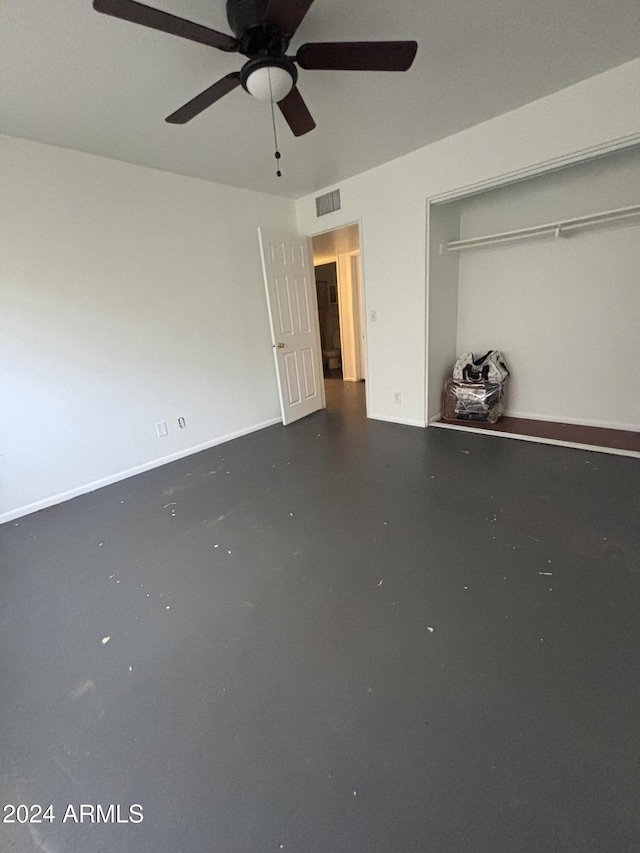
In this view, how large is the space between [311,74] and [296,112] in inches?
11.1

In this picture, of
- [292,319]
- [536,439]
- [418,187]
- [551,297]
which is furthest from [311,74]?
[536,439]

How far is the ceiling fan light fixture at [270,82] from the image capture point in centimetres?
154

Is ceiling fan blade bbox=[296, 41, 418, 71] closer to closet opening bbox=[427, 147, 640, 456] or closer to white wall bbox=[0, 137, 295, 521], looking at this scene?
closet opening bbox=[427, 147, 640, 456]

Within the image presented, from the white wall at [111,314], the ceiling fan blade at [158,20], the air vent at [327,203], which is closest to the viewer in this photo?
the ceiling fan blade at [158,20]

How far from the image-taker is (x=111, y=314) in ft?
9.51

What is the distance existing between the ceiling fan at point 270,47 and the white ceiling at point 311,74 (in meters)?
0.23

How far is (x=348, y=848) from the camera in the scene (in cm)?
90

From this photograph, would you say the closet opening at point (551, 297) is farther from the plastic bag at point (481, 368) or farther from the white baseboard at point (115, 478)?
the white baseboard at point (115, 478)

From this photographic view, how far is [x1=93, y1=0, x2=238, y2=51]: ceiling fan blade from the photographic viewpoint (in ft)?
3.89

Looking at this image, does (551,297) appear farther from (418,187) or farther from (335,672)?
(335,672)

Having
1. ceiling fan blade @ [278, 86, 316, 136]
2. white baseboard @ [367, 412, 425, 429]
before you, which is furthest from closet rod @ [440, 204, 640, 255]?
ceiling fan blade @ [278, 86, 316, 136]

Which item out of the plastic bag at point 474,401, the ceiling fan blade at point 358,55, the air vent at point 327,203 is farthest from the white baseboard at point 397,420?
the ceiling fan blade at point 358,55

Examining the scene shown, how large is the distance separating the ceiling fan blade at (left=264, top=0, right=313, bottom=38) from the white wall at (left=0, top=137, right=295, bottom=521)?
2.05 meters

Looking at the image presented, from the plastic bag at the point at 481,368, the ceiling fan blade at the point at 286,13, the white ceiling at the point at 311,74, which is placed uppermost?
the white ceiling at the point at 311,74
